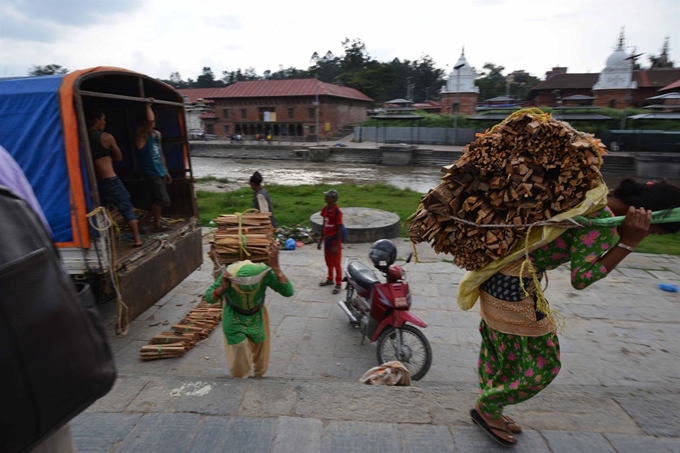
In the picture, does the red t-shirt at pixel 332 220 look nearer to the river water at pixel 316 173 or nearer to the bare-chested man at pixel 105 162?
the bare-chested man at pixel 105 162

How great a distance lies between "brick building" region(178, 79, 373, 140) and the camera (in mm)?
40531

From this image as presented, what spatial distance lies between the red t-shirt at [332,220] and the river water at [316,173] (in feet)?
37.2

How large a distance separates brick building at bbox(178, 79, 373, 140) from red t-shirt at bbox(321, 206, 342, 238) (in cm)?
3514

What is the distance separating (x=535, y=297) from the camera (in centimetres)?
236

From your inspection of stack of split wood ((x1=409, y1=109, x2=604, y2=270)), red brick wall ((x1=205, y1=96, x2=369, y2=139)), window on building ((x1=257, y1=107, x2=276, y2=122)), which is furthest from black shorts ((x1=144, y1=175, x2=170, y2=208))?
window on building ((x1=257, y1=107, x2=276, y2=122))

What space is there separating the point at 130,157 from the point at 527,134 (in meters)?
6.78

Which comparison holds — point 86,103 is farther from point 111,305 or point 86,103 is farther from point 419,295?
point 419,295

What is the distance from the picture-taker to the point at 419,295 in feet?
19.5

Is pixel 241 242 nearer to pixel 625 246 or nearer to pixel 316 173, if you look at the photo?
pixel 625 246

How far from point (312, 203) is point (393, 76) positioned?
4651 centimetres

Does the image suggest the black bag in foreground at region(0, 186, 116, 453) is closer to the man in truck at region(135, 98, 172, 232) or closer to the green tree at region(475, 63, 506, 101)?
the man in truck at region(135, 98, 172, 232)

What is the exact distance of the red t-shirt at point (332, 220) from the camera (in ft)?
19.2

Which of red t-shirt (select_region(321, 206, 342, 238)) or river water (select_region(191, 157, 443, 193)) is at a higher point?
red t-shirt (select_region(321, 206, 342, 238))

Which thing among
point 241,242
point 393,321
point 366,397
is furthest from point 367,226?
point 366,397
